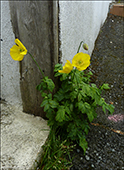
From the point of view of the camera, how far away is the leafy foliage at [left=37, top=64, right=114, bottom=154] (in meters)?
1.45

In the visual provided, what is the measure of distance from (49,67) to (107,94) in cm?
118

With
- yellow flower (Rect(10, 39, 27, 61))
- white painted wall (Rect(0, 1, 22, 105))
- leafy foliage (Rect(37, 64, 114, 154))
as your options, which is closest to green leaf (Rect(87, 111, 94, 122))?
leafy foliage (Rect(37, 64, 114, 154))

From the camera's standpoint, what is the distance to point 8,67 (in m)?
1.94

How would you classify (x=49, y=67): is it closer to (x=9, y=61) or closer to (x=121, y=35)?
(x=9, y=61)

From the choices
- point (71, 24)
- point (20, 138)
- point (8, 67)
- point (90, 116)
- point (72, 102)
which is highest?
point (71, 24)

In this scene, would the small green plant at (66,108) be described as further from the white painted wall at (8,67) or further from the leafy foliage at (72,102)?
the white painted wall at (8,67)

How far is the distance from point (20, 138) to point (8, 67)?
818 mm

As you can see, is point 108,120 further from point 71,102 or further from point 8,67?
point 8,67

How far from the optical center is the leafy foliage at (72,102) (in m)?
1.45

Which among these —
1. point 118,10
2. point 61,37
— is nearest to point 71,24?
point 61,37

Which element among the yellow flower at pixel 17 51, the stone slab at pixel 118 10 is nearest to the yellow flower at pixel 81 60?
the yellow flower at pixel 17 51

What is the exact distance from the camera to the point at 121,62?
9.96 feet

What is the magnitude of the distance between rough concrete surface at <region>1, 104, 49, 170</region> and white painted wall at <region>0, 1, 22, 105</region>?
15 centimetres

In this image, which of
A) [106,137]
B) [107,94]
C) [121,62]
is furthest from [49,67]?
[121,62]
